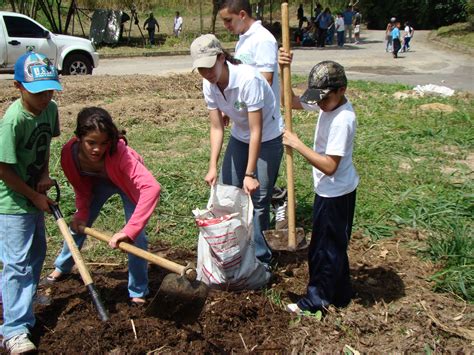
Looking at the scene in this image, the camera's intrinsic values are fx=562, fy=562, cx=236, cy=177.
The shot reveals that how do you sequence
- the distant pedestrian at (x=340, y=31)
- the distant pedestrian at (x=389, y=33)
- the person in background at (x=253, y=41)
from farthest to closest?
the distant pedestrian at (x=340, y=31)
the distant pedestrian at (x=389, y=33)
the person in background at (x=253, y=41)

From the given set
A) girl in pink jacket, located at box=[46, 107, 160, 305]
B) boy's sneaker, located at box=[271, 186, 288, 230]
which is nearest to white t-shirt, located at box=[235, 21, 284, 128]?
boy's sneaker, located at box=[271, 186, 288, 230]

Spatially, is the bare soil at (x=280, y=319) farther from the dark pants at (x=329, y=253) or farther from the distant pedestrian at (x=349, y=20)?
the distant pedestrian at (x=349, y=20)

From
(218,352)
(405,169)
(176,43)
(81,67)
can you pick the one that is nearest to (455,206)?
(405,169)

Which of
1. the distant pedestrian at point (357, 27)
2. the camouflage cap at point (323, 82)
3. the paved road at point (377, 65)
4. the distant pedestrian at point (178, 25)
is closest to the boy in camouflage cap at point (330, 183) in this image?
the camouflage cap at point (323, 82)

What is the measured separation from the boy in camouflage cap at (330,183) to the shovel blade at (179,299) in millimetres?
718

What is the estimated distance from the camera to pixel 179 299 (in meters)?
2.82

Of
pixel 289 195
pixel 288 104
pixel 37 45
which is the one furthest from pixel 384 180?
pixel 37 45

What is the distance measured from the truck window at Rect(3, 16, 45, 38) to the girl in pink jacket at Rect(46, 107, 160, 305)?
37.7ft

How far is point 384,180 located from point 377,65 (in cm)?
1336

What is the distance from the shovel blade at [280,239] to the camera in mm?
3816

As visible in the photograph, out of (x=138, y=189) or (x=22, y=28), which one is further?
(x=22, y=28)

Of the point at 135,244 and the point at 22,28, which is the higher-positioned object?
the point at 22,28

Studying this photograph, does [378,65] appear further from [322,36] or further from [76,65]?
[76,65]

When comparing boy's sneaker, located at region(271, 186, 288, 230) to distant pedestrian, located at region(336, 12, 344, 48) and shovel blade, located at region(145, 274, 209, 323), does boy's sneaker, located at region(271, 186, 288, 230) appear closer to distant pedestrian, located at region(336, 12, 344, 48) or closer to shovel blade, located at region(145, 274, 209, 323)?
shovel blade, located at region(145, 274, 209, 323)
